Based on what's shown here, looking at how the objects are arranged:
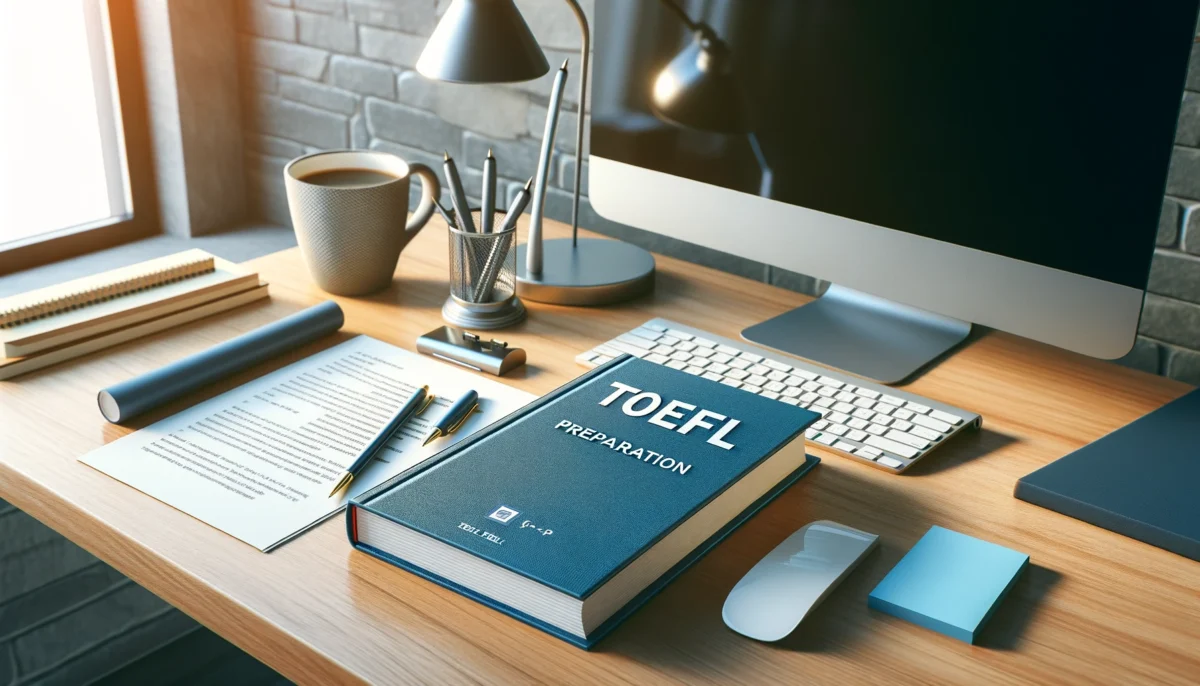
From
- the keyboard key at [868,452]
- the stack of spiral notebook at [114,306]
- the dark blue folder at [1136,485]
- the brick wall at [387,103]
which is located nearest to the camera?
the dark blue folder at [1136,485]

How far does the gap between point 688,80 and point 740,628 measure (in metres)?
0.60

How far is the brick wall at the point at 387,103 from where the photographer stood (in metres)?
1.45

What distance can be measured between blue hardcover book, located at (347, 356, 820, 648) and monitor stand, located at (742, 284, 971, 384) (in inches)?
8.0

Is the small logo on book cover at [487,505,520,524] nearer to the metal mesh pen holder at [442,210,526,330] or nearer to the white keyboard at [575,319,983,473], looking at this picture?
the white keyboard at [575,319,983,473]

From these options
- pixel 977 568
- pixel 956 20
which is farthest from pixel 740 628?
pixel 956 20

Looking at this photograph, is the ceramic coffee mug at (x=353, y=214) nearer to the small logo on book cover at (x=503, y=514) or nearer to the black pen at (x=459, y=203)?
the black pen at (x=459, y=203)

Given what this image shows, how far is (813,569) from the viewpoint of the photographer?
2.28ft

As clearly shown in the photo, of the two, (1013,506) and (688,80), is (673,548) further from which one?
(688,80)

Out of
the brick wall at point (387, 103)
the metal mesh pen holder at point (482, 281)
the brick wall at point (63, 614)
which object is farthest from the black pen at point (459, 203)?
the brick wall at point (63, 614)

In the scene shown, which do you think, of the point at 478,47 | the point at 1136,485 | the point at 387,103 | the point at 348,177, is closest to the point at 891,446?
the point at 1136,485

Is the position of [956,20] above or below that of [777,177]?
above

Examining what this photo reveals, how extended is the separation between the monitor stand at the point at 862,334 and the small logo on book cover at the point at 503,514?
17.4 inches

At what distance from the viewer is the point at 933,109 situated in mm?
901

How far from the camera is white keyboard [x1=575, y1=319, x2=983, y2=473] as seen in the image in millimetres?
872
